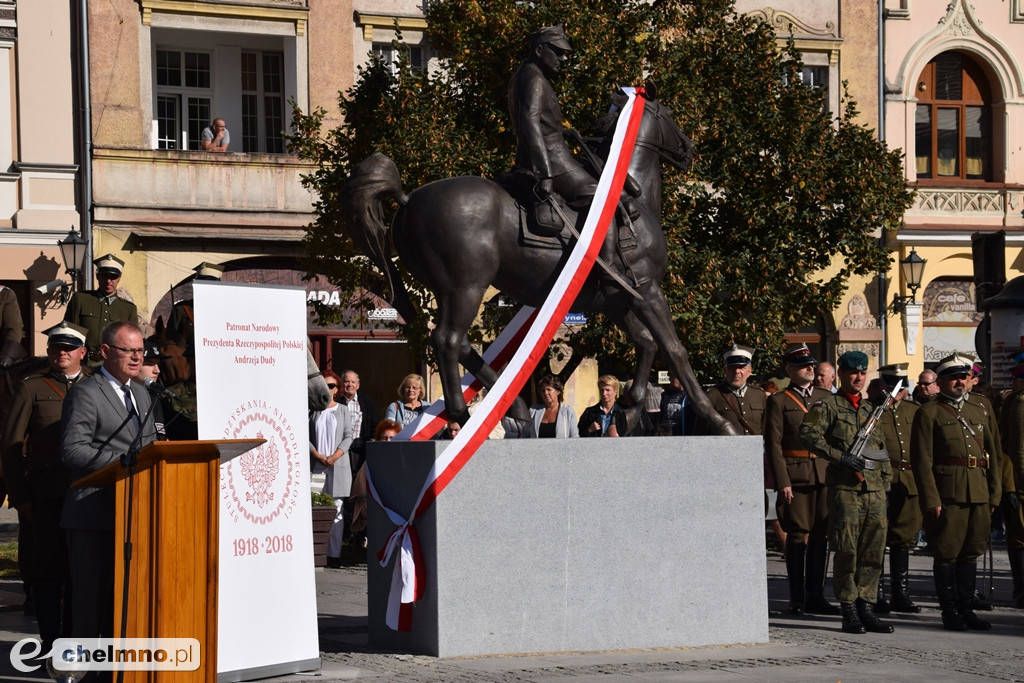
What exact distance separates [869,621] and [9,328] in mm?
6887

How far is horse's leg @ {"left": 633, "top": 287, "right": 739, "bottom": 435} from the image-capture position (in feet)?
32.8

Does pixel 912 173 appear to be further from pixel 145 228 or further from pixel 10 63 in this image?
pixel 10 63

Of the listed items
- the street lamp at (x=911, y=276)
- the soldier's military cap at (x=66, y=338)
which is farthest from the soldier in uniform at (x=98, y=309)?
the street lamp at (x=911, y=276)

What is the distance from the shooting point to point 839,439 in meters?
10.5

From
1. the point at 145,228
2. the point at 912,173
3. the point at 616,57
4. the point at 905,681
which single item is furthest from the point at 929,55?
the point at 905,681

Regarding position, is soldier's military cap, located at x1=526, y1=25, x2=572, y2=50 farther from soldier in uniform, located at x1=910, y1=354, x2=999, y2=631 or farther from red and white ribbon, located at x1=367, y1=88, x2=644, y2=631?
soldier in uniform, located at x1=910, y1=354, x2=999, y2=631

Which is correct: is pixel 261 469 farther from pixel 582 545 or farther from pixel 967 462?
pixel 967 462

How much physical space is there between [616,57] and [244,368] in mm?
11664

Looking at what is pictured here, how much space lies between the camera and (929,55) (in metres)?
30.2

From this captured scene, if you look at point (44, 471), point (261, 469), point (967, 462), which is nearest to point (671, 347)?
point (967, 462)

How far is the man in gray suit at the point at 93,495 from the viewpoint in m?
7.60

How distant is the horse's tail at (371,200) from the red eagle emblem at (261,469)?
69.5 inches

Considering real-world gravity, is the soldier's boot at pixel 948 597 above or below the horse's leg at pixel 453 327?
below

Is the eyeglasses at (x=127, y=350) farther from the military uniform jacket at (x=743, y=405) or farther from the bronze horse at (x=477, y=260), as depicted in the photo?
the military uniform jacket at (x=743, y=405)
